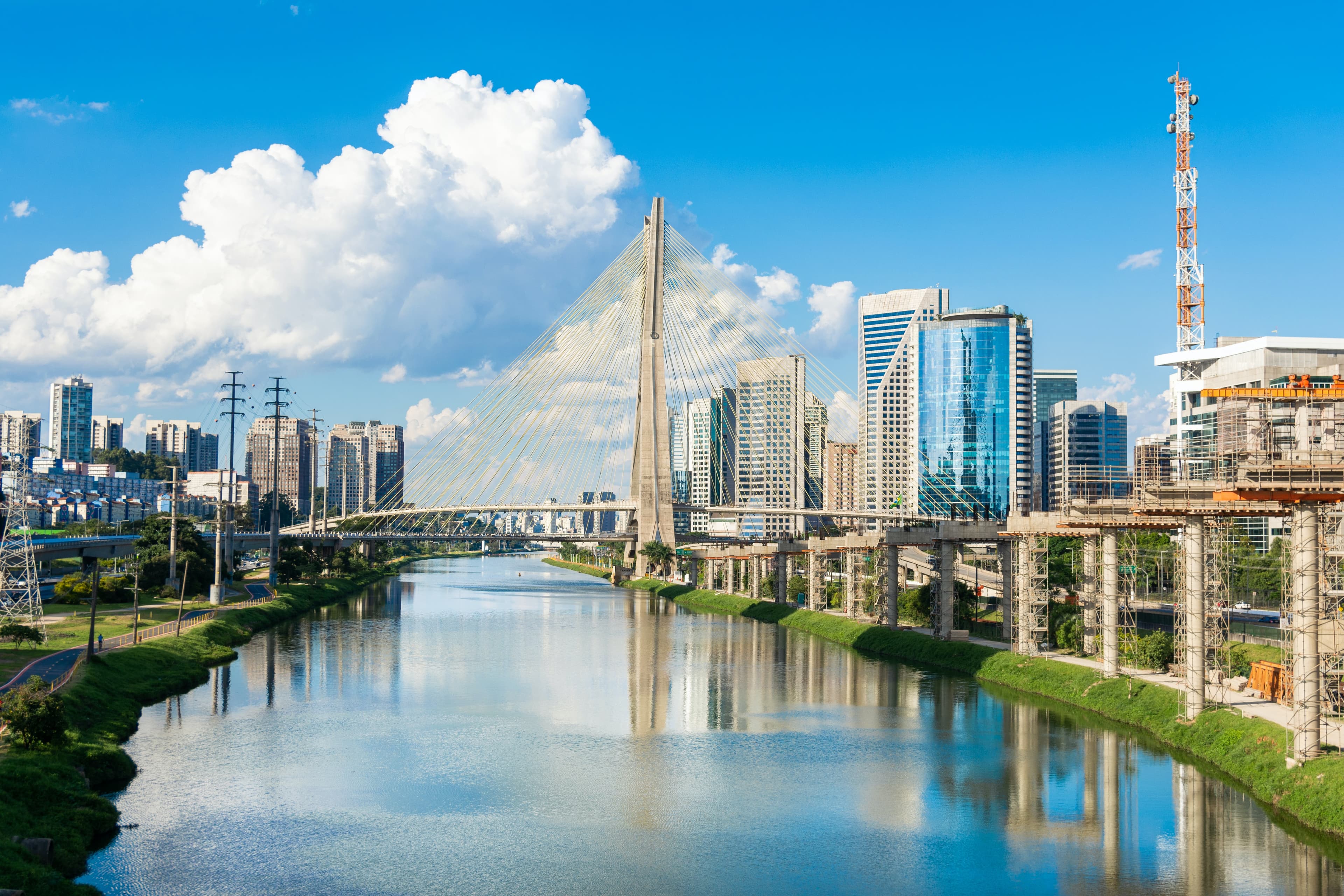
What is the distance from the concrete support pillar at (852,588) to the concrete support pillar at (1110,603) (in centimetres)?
2932

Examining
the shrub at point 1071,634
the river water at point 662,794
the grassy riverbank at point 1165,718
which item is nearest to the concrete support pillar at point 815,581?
the grassy riverbank at point 1165,718

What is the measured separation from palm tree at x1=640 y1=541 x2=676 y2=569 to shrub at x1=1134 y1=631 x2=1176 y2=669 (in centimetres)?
7273

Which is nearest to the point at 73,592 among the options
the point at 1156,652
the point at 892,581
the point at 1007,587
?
the point at 892,581

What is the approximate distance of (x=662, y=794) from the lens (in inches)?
1113

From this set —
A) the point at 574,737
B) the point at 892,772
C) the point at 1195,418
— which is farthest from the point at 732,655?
the point at 1195,418

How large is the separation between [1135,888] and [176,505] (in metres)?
65.0

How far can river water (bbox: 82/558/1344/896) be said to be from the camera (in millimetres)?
22109

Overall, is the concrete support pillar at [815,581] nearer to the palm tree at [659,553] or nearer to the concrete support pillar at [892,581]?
the concrete support pillar at [892,581]

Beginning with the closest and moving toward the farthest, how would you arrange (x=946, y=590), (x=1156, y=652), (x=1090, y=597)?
(x=1156, y=652) < (x=1090, y=597) < (x=946, y=590)

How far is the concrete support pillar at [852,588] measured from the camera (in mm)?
70625

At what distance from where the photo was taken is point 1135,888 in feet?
70.0

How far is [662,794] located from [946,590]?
29439 mm

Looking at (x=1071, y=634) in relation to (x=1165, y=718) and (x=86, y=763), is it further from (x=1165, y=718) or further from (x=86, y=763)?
(x=86, y=763)

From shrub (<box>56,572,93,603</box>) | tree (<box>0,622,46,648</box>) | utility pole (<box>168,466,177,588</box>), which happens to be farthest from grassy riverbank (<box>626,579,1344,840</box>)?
shrub (<box>56,572,93,603</box>)
